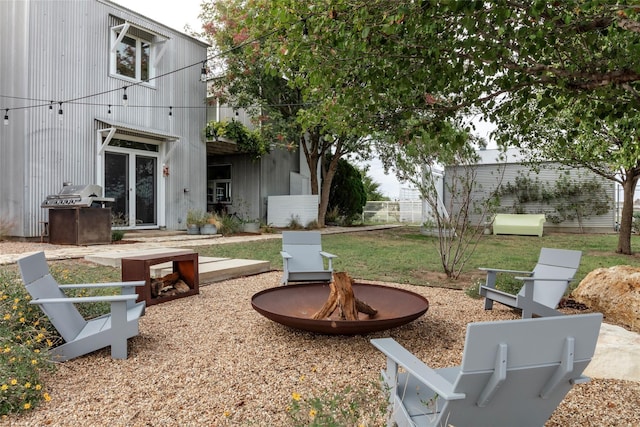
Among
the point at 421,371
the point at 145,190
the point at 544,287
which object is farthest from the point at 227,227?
the point at 421,371

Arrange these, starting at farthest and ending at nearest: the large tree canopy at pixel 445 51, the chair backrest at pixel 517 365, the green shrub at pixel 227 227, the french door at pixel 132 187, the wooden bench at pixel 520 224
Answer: the wooden bench at pixel 520 224 → the green shrub at pixel 227 227 → the french door at pixel 132 187 → the large tree canopy at pixel 445 51 → the chair backrest at pixel 517 365

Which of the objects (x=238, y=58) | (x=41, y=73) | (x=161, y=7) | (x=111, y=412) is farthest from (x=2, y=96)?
(x=111, y=412)

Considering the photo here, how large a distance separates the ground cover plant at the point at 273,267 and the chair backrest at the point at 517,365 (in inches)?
24.9

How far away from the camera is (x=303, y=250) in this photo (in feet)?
19.1

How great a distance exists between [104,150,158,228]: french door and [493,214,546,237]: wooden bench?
11.9m

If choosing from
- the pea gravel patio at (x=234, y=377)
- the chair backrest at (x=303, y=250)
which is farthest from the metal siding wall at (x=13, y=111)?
the pea gravel patio at (x=234, y=377)

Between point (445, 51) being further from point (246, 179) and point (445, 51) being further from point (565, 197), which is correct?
point (565, 197)

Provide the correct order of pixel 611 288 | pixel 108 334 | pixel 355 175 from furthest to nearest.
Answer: pixel 355 175
pixel 611 288
pixel 108 334

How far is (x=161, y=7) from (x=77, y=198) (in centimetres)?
726

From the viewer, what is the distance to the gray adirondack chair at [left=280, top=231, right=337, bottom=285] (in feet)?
17.5

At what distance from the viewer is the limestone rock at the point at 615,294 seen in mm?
4137

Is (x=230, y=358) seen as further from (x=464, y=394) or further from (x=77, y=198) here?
(x=77, y=198)

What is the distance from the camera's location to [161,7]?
13.2m

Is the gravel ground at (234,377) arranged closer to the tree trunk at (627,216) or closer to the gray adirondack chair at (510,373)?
the gray adirondack chair at (510,373)
